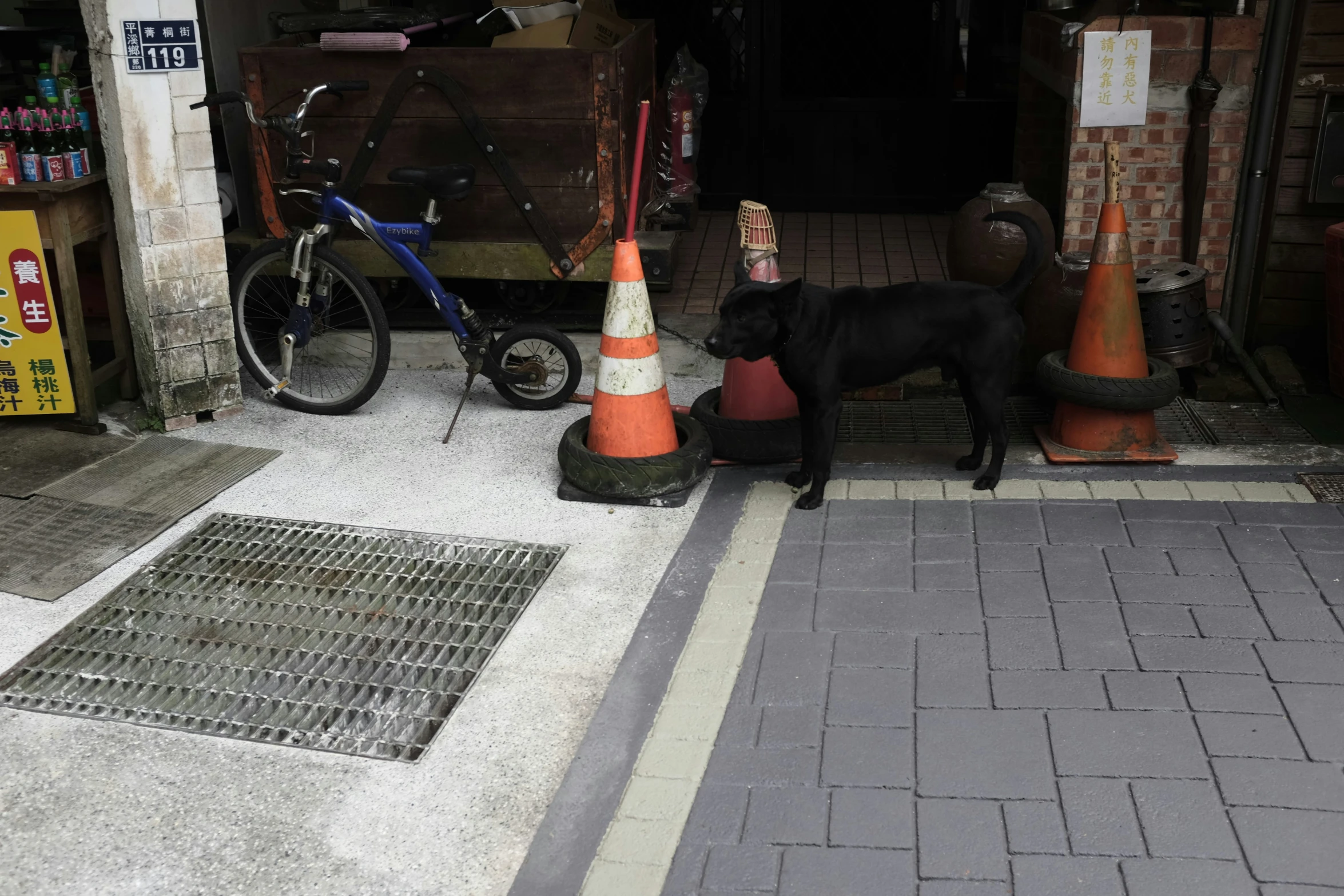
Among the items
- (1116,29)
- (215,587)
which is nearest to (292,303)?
(215,587)

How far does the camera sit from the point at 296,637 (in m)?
4.20

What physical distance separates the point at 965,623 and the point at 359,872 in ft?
6.98

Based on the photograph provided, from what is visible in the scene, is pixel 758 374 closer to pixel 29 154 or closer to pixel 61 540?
pixel 61 540

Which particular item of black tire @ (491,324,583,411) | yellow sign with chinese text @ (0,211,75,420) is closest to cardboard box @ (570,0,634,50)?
black tire @ (491,324,583,411)

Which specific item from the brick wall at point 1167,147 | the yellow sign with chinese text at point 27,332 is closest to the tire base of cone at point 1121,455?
the brick wall at point 1167,147

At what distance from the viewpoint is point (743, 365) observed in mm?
5465

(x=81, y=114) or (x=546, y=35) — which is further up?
(x=546, y=35)

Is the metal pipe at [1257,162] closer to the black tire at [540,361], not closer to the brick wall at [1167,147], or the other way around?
the brick wall at [1167,147]

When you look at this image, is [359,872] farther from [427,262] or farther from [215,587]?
[427,262]

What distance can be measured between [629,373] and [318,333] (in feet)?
6.49

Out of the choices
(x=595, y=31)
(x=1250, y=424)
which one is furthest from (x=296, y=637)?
(x=1250, y=424)

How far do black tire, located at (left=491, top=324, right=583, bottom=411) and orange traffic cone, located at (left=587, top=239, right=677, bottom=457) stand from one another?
2.93 ft

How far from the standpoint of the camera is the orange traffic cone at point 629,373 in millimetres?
5141

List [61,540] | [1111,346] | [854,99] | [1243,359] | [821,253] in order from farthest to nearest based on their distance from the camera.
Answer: [854,99], [821,253], [1243,359], [1111,346], [61,540]
